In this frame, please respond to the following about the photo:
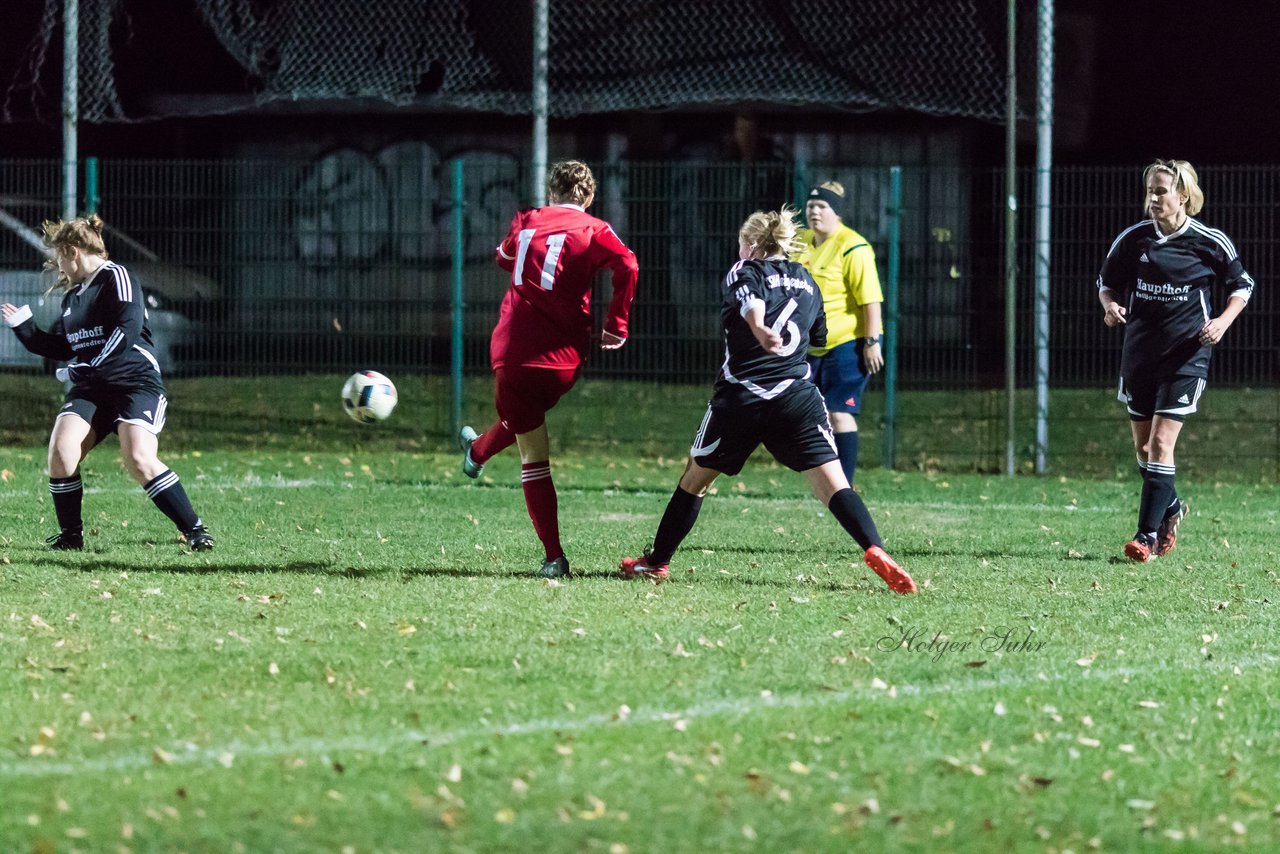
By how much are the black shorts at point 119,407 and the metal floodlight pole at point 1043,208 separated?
7.16 metres

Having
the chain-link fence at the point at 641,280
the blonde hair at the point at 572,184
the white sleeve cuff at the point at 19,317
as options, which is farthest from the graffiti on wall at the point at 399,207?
the blonde hair at the point at 572,184

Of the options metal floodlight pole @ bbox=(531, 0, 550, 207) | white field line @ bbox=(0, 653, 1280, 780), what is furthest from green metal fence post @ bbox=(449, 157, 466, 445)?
white field line @ bbox=(0, 653, 1280, 780)

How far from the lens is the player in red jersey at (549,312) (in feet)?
25.7

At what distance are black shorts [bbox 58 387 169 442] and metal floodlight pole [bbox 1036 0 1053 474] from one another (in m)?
7.16

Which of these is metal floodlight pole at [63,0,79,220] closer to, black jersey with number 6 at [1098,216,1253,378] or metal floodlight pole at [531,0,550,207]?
metal floodlight pole at [531,0,550,207]

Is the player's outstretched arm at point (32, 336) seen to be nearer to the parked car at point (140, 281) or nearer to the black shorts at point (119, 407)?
the black shorts at point (119, 407)

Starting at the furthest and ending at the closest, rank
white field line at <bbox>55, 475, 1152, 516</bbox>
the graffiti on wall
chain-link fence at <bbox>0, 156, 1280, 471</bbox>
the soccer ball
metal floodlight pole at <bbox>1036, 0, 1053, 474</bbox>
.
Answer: the graffiti on wall → chain-link fence at <bbox>0, 156, 1280, 471</bbox> → metal floodlight pole at <bbox>1036, 0, 1053, 474</bbox> → white field line at <bbox>55, 475, 1152, 516</bbox> → the soccer ball

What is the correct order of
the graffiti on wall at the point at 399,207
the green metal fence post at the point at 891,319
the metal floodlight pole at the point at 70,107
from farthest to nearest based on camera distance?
the graffiti on wall at the point at 399,207, the metal floodlight pole at the point at 70,107, the green metal fence post at the point at 891,319

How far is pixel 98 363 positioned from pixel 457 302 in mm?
6096

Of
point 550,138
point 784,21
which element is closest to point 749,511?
point 784,21

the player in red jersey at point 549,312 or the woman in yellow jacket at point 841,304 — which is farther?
the woman in yellow jacket at point 841,304

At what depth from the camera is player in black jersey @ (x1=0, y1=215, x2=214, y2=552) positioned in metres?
8.50

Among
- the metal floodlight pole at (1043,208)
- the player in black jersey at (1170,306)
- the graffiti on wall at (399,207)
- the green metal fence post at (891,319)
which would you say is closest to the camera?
the player in black jersey at (1170,306)

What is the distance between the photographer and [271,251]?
1482 centimetres
